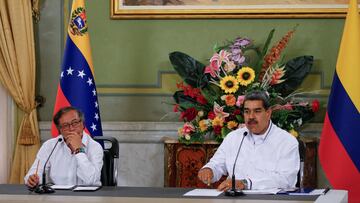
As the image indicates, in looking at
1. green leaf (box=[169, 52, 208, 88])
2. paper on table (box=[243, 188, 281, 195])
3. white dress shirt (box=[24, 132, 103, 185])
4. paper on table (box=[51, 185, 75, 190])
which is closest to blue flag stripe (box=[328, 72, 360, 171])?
green leaf (box=[169, 52, 208, 88])

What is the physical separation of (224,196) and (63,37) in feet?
10.1

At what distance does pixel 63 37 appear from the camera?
258 inches

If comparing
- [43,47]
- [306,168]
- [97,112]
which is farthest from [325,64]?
[43,47]

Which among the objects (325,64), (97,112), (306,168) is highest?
(325,64)

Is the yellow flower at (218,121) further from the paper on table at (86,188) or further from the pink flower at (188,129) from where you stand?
the paper on table at (86,188)

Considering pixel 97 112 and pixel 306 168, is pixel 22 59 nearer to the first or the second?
pixel 97 112

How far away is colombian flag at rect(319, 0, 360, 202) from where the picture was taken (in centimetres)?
542

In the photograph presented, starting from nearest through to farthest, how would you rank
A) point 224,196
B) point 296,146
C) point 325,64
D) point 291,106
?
point 224,196 → point 296,146 → point 291,106 → point 325,64

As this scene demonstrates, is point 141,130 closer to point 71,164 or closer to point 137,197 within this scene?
point 71,164

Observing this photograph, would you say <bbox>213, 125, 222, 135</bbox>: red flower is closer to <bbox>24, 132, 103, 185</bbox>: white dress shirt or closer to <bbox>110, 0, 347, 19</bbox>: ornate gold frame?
<bbox>110, 0, 347, 19</bbox>: ornate gold frame

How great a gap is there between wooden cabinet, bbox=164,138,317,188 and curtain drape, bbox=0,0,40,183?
4.01 ft

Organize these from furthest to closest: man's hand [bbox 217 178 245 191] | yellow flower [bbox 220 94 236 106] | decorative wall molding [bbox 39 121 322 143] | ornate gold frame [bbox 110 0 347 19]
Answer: decorative wall molding [bbox 39 121 322 143]
ornate gold frame [bbox 110 0 347 19]
yellow flower [bbox 220 94 236 106]
man's hand [bbox 217 178 245 191]

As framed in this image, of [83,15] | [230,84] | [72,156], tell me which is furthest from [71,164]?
[83,15]

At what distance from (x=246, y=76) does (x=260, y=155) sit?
1.23 meters
